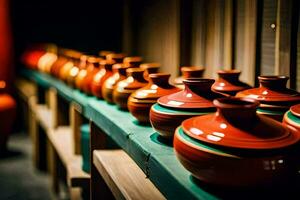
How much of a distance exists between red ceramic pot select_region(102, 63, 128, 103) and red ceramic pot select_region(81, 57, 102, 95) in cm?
48

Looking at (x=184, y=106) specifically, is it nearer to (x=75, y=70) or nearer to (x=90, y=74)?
(x=90, y=74)

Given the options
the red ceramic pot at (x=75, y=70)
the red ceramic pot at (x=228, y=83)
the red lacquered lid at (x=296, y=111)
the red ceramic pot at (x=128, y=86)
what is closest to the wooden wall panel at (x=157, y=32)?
the red ceramic pot at (x=75, y=70)

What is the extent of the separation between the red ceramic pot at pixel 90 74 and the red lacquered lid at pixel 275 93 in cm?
173

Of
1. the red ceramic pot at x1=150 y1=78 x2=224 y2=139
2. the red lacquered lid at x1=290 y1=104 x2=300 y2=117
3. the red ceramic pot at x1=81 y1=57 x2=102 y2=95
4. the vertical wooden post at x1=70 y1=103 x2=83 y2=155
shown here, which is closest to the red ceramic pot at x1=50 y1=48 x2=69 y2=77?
the vertical wooden post at x1=70 y1=103 x2=83 y2=155

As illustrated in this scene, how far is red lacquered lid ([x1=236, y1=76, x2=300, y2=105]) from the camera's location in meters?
1.69

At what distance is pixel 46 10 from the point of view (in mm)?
8438

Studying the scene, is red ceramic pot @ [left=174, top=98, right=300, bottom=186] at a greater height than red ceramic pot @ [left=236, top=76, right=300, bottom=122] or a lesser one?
lesser

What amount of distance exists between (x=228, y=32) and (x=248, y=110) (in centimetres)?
219

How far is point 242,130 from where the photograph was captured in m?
1.27

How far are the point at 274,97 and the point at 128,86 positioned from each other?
0.99m

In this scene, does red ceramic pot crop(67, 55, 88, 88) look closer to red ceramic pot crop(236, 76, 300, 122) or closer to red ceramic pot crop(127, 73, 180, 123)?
red ceramic pot crop(127, 73, 180, 123)

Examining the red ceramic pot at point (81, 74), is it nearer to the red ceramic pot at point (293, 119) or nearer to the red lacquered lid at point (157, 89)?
the red lacquered lid at point (157, 89)

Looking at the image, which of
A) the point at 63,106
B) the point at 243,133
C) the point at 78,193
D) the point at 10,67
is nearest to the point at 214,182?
the point at 243,133

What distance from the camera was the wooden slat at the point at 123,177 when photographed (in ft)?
6.33
